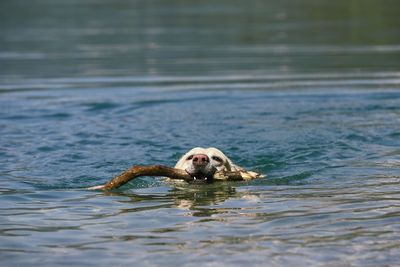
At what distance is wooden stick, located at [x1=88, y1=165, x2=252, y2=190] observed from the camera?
9430mm

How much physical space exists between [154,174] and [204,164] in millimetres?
748

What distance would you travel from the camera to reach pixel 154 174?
9.48 meters

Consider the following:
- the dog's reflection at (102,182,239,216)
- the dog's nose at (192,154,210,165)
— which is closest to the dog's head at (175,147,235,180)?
the dog's nose at (192,154,210,165)

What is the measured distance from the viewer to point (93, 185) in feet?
35.6

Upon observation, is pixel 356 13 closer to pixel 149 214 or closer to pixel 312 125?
pixel 312 125

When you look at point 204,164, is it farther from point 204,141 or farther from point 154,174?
point 204,141

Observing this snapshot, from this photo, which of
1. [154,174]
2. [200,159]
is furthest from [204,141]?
[154,174]

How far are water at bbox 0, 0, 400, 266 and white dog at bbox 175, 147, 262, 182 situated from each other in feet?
0.55

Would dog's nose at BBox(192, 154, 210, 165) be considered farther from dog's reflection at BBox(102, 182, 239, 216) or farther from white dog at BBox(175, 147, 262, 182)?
dog's reflection at BBox(102, 182, 239, 216)

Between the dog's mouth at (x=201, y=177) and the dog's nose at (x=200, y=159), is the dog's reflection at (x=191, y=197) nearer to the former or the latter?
the dog's mouth at (x=201, y=177)

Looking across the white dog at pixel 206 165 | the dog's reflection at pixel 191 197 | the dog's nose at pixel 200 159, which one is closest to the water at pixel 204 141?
the dog's reflection at pixel 191 197

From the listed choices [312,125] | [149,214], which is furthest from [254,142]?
[149,214]

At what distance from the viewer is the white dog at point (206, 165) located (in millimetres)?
9930

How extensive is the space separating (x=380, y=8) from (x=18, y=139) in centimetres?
2654
